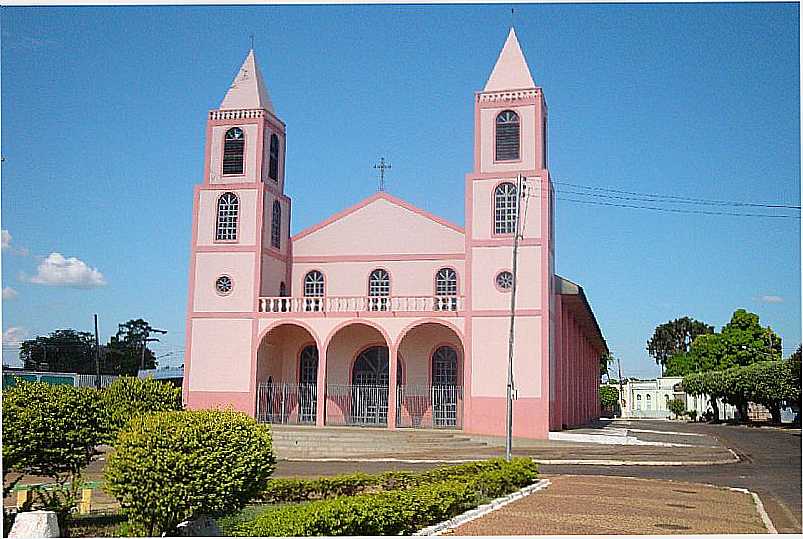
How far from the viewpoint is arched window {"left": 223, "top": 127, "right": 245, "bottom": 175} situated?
27.4 m

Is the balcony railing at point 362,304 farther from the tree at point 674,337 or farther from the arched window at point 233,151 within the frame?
the tree at point 674,337

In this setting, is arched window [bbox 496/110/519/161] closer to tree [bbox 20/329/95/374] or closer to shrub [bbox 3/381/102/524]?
shrub [bbox 3/381/102/524]

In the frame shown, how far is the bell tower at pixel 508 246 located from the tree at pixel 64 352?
22.1 m

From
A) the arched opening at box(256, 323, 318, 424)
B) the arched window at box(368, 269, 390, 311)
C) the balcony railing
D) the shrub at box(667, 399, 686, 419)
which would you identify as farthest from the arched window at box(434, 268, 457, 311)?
the shrub at box(667, 399, 686, 419)

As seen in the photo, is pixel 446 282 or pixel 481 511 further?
pixel 446 282

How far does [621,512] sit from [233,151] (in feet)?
63.9

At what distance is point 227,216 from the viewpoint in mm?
27156

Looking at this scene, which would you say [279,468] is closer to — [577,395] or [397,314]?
[397,314]

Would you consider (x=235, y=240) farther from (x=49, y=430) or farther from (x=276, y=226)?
(x=49, y=430)

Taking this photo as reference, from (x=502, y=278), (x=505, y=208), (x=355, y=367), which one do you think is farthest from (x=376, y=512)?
(x=355, y=367)

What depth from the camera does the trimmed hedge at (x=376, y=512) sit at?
7.98m

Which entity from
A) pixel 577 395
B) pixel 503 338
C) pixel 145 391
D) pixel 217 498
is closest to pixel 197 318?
pixel 503 338

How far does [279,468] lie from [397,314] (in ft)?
28.7

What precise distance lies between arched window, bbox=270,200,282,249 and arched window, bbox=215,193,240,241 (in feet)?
3.81
